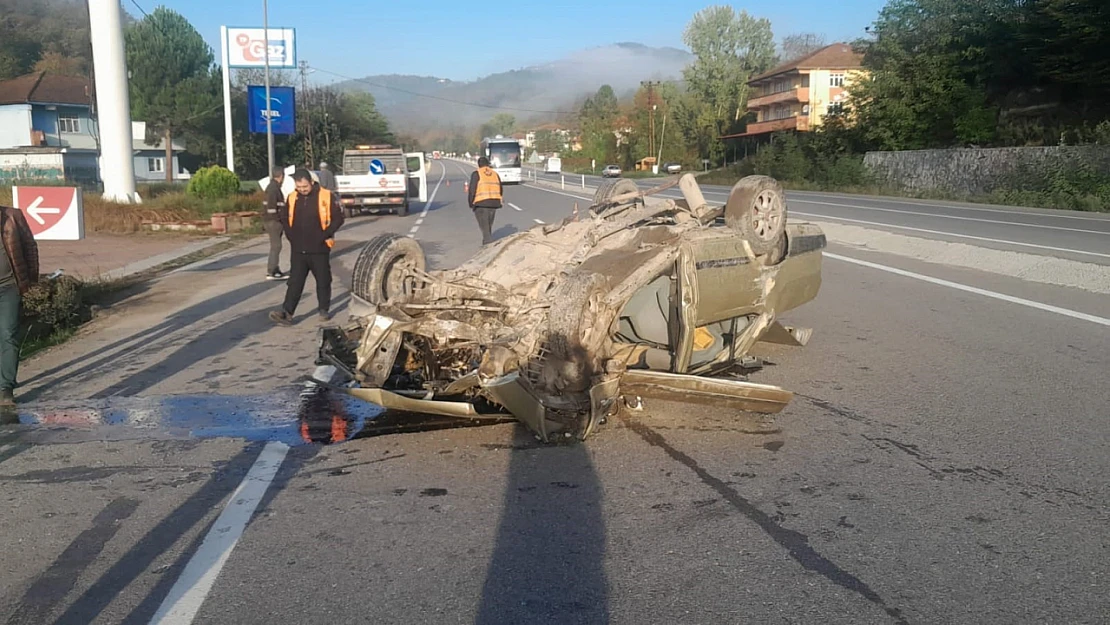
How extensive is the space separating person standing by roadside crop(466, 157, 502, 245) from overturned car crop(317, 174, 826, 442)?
835cm

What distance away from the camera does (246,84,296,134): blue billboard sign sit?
35500mm

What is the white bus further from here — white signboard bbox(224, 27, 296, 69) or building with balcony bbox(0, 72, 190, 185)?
building with balcony bbox(0, 72, 190, 185)

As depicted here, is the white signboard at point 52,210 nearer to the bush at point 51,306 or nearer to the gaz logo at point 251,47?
the bush at point 51,306

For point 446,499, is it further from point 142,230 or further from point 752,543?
point 142,230

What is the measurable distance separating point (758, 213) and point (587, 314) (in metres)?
2.40

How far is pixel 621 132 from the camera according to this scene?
109312 mm

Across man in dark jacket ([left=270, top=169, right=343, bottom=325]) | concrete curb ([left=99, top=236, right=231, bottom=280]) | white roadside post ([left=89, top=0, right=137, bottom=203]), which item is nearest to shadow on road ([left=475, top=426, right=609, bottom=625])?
man in dark jacket ([left=270, top=169, right=343, bottom=325])

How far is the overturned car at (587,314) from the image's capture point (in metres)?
5.55

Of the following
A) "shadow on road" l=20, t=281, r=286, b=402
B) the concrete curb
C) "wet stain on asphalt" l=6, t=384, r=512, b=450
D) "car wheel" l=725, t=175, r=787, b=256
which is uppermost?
"car wheel" l=725, t=175, r=787, b=256

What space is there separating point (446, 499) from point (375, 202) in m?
25.9

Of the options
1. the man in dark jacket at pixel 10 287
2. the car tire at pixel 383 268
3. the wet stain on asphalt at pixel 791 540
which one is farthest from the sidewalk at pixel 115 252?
the wet stain on asphalt at pixel 791 540

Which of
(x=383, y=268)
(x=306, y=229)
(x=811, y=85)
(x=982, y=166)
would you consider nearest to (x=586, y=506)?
(x=383, y=268)

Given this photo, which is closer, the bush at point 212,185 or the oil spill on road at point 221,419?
the oil spill on road at point 221,419

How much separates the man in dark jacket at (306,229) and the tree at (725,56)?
290 ft
